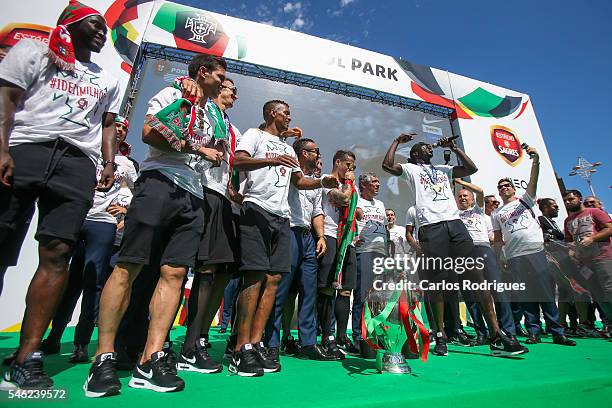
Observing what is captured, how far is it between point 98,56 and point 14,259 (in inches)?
190

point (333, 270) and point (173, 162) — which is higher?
point (173, 162)

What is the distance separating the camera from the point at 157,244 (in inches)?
63.5

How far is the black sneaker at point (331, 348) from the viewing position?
2.48 metres

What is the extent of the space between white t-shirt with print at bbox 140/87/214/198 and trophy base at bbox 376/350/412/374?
1.41m

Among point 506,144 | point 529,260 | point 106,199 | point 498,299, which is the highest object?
point 506,144

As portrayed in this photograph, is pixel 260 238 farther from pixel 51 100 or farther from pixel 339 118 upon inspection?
pixel 339 118

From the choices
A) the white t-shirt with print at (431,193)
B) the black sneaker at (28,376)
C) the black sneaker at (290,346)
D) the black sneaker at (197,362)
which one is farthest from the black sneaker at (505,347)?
the black sneaker at (28,376)

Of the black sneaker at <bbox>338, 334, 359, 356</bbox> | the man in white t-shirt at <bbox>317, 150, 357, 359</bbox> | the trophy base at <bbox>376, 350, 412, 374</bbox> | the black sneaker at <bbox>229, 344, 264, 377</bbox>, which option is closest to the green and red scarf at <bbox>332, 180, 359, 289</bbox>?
the man in white t-shirt at <bbox>317, 150, 357, 359</bbox>

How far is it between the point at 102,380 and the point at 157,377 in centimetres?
20

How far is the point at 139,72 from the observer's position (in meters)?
6.91

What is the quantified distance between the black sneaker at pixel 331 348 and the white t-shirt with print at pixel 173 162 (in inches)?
63.0

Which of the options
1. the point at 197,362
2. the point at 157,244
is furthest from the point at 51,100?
the point at 197,362

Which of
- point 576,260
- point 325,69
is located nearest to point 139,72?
point 325,69

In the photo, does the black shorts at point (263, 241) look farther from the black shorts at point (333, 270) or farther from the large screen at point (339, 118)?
the large screen at point (339, 118)
